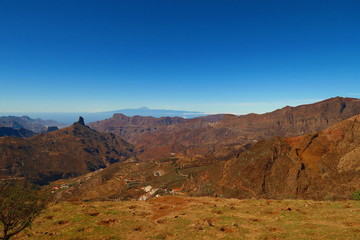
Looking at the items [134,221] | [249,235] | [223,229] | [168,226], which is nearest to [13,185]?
[134,221]

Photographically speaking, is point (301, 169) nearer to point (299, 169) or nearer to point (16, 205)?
point (299, 169)

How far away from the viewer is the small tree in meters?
18.6

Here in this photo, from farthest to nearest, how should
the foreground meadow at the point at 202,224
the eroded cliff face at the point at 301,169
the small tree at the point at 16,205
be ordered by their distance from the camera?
the eroded cliff face at the point at 301,169 → the foreground meadow at the point at 202,224 → the small tree at the point at 16,205

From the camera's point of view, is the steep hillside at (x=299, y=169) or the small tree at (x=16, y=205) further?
the steep hillside at (x=299, y=169)

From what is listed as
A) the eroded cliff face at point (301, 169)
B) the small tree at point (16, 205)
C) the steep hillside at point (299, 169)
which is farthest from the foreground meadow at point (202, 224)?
the eroded cliff face at point (301, 169)

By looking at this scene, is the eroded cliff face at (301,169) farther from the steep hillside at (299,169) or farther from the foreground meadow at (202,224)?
the foreground meadow at (202,224)

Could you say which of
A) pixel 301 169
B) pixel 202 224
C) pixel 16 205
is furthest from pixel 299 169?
pixel 16 205

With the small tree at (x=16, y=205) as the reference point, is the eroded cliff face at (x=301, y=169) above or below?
below

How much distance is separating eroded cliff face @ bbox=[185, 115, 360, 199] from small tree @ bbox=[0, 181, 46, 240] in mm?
66714

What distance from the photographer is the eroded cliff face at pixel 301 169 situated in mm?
62281

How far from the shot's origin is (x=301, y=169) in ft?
234

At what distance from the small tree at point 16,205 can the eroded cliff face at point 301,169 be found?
66.7 m

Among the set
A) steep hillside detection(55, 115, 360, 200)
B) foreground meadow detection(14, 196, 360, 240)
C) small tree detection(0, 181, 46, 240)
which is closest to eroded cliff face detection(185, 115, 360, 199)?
steep hillside detection(55, 115, 360, 200)

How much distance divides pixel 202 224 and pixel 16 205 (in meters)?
21.3
